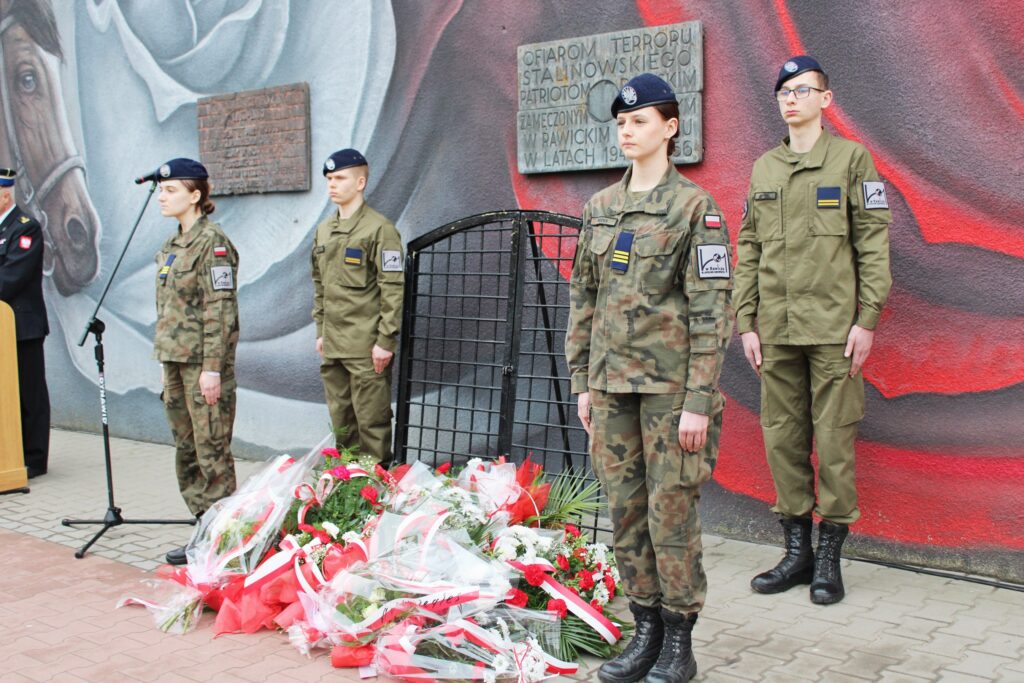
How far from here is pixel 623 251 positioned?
3375mm

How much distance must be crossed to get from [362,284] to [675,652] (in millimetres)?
2832

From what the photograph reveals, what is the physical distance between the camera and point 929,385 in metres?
4.60

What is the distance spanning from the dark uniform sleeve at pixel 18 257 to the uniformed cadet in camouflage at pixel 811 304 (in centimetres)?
493

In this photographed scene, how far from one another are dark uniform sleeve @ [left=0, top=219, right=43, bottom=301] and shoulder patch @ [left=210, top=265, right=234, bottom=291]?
2.57m

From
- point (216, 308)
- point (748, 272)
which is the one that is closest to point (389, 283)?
point (216, 308)

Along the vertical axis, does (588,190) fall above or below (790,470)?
above

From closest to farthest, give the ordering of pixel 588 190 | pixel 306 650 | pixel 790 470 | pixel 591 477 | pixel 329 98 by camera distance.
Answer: pixel 306 650, pixel 790 470, pixel 591 477, pixel 588 190, pixel 329 98

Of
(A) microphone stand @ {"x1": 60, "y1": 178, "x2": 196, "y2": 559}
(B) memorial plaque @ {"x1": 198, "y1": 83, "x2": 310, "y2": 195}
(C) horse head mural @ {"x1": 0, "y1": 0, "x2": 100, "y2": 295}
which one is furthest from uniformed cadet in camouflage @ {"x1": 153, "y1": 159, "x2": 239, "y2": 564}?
(C) horse head mural @ {"x1": 0, "y1": 0, "x2": 100, "y2": 295}

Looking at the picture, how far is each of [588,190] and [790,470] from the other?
201 centimetres

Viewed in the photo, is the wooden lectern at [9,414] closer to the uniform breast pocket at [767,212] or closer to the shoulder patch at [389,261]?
the shoulder patch at [389,261]

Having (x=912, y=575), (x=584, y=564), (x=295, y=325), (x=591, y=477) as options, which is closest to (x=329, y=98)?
(x=295, y=325)

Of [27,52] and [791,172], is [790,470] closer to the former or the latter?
[791,172]

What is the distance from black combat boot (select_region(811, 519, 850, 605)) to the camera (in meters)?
4.23

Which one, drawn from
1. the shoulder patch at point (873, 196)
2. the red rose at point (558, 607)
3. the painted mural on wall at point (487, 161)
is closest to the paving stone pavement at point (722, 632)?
the red rose at point (558, 607)
